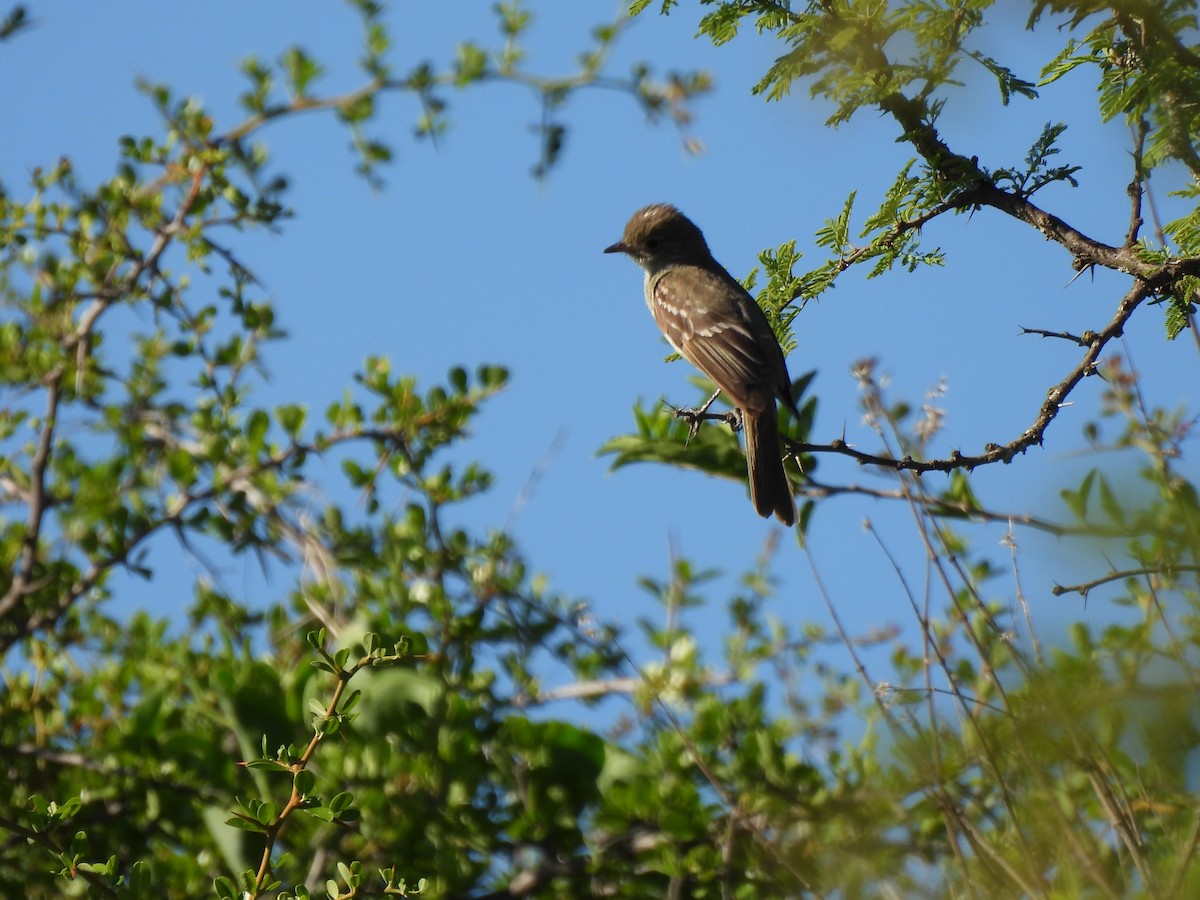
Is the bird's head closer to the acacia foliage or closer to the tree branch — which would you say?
the acacia foliage

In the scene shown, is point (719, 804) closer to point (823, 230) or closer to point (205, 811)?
point (205, 811)

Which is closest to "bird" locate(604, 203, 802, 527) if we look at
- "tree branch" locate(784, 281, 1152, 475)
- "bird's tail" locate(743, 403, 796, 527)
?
"bird's tail" locate(743, 403, 796, 527)

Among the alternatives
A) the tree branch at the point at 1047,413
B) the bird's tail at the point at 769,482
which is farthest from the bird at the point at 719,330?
the tree branch at the point at 1047,413

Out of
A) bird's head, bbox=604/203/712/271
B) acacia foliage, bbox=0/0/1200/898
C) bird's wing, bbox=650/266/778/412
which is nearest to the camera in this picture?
acacia foliage, bbox=0/0/1200/898

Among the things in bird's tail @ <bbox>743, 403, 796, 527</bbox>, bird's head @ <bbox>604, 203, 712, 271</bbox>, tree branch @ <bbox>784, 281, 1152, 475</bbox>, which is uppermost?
bird's head @ <bbox>604, 203, 712, 271</bbox>

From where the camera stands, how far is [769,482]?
206 inches

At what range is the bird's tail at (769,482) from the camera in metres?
5.19

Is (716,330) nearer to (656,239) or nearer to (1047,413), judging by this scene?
(656,239)

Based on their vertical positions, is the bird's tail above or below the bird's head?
below

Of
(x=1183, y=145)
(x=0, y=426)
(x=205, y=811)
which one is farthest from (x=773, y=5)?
(x=0, y=426)

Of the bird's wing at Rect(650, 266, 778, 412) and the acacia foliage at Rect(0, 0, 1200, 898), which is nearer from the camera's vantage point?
the acacia foliage at Rect(0, 0, 1200, 898)

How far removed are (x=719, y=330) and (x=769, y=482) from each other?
2.07 metres

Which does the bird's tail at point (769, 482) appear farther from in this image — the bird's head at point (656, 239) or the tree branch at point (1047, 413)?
the bird's head at point (656, 239)

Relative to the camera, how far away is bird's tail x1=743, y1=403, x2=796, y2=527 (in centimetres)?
519
